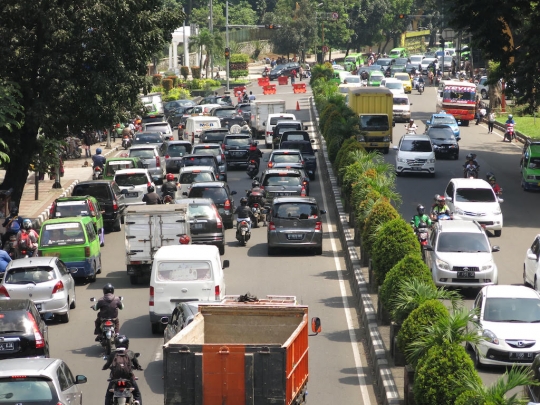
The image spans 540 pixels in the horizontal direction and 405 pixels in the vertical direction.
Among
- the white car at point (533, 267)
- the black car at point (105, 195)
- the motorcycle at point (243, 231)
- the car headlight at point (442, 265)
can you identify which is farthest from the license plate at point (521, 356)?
the black car at point (105, 195)

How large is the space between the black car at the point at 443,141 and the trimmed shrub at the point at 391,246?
88.3ft

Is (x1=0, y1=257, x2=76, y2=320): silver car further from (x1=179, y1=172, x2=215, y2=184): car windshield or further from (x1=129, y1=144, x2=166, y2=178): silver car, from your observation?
(x1=129, y1=144, x2=166, y2=178): silver car

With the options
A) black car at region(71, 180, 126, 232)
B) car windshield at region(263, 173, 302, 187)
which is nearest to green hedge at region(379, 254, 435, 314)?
black car at region(71, 180, 126, 232)

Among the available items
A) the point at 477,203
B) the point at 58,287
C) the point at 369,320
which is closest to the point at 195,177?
the point at 477,203

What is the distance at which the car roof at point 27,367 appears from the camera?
1227cm

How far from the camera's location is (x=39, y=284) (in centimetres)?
2094

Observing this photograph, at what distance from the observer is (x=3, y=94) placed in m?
29.0

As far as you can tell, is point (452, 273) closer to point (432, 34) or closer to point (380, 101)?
point (380, 101)

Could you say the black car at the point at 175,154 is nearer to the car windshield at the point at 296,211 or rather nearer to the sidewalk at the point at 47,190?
the sidewalk at the point at 47,190

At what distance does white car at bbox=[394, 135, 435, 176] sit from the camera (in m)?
42.2

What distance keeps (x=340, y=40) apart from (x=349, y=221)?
9697cm

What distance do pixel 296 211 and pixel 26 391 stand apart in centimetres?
1648

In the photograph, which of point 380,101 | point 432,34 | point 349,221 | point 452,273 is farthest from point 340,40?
point 452,273

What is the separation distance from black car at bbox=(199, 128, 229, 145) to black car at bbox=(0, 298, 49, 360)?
3253 centimetres
